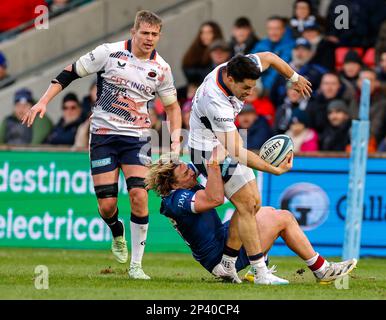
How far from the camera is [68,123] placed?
19.6 metres

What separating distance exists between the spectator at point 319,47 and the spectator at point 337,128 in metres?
1.47

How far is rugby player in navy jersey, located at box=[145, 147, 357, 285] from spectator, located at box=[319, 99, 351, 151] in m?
6.18

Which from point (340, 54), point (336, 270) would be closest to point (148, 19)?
point (336, 270)

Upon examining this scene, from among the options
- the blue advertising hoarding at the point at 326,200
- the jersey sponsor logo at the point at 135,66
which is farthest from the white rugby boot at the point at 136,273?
the blue advertising hoarding at the point at 326,200

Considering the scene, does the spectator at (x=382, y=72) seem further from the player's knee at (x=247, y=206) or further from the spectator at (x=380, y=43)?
the player's knee at (x=247, y=206)

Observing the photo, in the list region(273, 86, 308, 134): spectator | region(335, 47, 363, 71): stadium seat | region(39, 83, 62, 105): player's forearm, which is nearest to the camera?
region(39, 83, 62, 105): player's forearm

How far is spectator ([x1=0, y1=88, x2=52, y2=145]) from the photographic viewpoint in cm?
2000

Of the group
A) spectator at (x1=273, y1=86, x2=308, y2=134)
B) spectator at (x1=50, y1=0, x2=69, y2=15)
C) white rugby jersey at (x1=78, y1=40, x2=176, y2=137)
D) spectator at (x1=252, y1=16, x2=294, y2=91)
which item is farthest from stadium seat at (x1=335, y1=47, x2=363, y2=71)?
white rugby jersey at (x1=78, y1=40, x2=176, y2=137)

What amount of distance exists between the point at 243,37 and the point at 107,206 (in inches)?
297

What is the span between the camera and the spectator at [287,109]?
18188mm

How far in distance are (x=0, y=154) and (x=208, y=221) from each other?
253 inches

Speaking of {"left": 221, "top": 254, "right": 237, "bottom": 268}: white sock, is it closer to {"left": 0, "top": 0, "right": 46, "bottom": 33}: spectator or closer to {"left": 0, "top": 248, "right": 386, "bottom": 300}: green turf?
{"left": 0, "top": 248, "right": 386, "bottom": 300}: green turf
